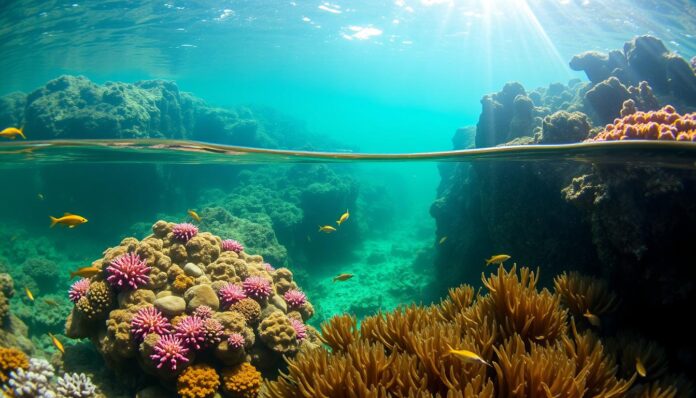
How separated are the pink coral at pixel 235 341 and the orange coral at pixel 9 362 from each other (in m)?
3.05

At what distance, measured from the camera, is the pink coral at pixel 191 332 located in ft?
16.4

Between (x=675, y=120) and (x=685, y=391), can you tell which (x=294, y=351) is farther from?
(x=675, y=120)

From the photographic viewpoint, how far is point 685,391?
10.6 ft

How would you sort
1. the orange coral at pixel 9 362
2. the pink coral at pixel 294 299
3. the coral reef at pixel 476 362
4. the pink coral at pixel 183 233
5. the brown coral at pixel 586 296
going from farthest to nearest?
1. the pink coral at pixel 294 299
2. the pink coral at pixel 183 233
3. the orange coral at pixel 9 362
4. the brown coral at pixel 586 296
5. the coral reef at pixel 476 362

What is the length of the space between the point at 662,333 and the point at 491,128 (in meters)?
12.9

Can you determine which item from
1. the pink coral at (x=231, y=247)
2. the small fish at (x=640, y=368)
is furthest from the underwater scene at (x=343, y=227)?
the pink coral at (x=231, y=247)

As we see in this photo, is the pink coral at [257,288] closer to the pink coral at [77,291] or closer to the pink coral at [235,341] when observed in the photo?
the pink coral at [235,341]

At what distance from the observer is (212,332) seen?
507 cm

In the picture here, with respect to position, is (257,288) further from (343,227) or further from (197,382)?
(343,227)

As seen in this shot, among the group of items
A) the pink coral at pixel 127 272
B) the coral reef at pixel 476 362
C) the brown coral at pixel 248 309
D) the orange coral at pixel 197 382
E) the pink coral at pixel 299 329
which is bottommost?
the pink coral at pixel 299 329

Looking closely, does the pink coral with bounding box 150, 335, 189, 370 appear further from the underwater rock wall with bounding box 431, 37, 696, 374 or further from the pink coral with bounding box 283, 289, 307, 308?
the underwater rock wall with bounding box 431, 37, 696, 374

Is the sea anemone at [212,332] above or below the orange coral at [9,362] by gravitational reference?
above

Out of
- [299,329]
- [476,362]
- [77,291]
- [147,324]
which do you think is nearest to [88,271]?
[77,291]

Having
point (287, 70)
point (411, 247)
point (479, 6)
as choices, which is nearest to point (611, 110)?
point (411, 247)
